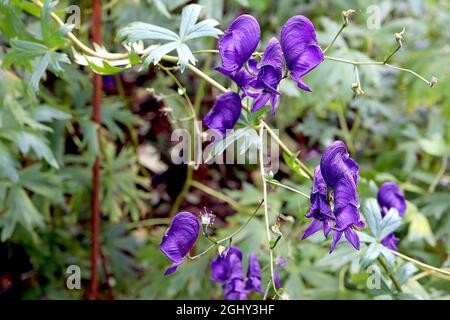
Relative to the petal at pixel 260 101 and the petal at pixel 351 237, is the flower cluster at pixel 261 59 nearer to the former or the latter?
the petal at pixel 260 101

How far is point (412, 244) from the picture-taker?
5.51ft

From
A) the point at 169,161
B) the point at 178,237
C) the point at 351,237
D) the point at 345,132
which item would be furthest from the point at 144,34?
the point at 345,132

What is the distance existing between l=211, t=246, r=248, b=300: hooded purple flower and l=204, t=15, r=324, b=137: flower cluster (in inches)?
12.1

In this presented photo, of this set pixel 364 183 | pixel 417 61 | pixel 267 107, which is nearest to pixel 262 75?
pixel 267 107

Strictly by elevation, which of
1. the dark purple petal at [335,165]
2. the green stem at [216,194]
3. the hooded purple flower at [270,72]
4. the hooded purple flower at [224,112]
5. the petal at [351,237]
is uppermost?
the green stem at [216,194]

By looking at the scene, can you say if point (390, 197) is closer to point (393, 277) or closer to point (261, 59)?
point (393, 277)

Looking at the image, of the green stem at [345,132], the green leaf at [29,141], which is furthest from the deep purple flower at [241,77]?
the green stem at [345,132]

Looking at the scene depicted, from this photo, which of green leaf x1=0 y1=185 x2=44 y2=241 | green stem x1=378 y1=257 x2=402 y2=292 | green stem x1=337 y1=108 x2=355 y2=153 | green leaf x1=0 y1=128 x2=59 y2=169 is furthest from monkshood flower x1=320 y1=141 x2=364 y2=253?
green stem x1=337 y1=108 x2=355 y2=153

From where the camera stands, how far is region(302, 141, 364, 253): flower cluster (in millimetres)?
879

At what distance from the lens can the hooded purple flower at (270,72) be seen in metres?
0.90

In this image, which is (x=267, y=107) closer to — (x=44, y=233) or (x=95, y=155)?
(x=95, y=155)

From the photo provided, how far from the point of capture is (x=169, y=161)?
6.12 ft
